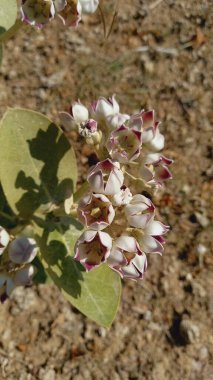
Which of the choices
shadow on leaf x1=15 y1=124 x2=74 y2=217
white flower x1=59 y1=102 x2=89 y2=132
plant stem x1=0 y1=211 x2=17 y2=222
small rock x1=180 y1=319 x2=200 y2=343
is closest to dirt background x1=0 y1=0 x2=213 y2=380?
small rock x1=180 y1=319 x2=200 y2=343

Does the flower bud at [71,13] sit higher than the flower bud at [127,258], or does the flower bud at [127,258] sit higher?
the flower bud at [71,13]

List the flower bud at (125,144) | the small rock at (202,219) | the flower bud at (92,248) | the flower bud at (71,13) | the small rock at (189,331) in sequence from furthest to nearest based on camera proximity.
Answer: the small rock at (202,219) < the small rock at (189,331) < the flower bud at (71,13) < the flower bud at (125,144) < the flower bud at (92,248)

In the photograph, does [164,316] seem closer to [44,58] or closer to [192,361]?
[192,361]

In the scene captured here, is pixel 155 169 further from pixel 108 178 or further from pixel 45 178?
pixel 45 178

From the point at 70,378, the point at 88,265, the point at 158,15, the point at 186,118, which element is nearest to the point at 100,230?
the point at 88,265

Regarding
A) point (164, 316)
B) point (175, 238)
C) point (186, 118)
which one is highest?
point (186, 118)

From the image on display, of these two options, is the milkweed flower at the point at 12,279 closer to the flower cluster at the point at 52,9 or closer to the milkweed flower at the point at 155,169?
the milkweed flower at the point at 155,169

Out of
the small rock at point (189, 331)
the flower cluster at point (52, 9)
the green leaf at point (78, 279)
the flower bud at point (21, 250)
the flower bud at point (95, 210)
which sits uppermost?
the flower cluster at point (52, 9)

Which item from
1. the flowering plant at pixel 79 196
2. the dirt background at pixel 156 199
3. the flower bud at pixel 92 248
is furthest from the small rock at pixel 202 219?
the flower bud at pixel 92 248
